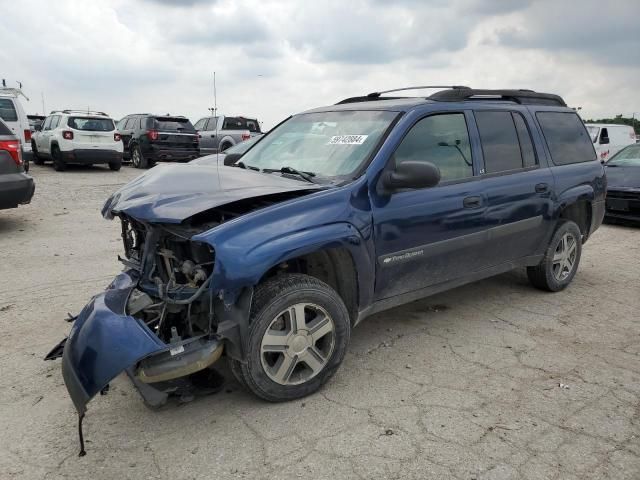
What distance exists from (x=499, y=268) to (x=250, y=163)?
7.55 ft

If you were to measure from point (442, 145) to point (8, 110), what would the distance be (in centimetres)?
1318

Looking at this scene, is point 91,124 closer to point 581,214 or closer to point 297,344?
point 581,214

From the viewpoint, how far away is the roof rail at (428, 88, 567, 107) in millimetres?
4219

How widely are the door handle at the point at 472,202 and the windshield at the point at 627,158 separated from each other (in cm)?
682

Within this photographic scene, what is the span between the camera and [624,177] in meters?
9.08

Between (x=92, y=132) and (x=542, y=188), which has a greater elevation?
(x=92, y=132)

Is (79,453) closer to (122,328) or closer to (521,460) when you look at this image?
(122,328)

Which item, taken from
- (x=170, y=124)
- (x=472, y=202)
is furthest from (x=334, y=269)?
(x=170, y=124)

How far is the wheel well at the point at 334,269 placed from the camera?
3389 millimetres

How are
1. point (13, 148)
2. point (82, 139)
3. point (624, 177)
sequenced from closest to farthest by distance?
point (13, 148) → point (624, 177) → point (82, 139)

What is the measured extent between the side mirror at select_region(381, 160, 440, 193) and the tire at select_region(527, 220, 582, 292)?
85.8 inches

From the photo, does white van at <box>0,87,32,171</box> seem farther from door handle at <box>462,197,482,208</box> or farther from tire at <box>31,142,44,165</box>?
door handle at <box>462,197,482,208</box>

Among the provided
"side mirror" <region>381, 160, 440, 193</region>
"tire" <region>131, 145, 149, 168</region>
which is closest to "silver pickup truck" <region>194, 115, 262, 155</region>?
"tire" <region>131, 145, 149, 168</region>

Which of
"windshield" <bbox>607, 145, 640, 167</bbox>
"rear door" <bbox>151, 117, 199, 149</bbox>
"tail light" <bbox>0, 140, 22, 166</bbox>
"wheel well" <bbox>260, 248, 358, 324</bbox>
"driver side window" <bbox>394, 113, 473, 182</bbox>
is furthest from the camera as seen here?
"rear door" <bbox>151, 117, 199, 149</bbox>
